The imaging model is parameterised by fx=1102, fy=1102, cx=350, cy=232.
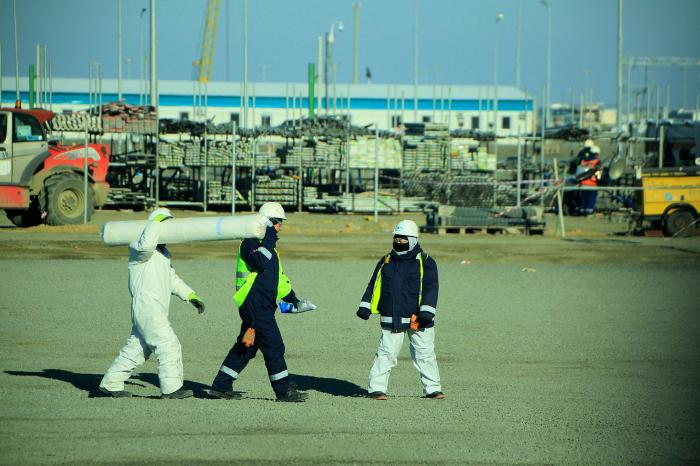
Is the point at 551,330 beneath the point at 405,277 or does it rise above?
beneath

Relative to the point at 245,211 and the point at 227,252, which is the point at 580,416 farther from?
the point at 245,211

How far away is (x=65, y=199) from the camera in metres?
28.4

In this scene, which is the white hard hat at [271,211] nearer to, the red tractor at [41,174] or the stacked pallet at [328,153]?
the red tractor at [41,174]

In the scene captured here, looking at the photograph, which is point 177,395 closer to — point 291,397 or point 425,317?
point 291,397

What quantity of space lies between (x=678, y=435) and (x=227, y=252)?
16766mm

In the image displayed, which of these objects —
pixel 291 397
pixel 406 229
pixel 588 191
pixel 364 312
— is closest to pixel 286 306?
pixel 364 312

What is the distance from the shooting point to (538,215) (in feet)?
97.5

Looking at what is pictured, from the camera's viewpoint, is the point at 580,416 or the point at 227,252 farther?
the point at 227,252

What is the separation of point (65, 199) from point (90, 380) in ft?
62.0

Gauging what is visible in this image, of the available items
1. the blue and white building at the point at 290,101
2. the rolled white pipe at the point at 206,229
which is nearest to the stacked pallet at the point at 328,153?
the rolled white pipe at the point at 206,229

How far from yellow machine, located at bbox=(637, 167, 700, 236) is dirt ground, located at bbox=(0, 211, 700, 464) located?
23.2 feet

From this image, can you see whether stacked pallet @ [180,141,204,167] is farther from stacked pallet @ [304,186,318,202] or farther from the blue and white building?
the blue and white building

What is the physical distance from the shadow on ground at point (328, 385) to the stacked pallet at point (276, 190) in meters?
26.5

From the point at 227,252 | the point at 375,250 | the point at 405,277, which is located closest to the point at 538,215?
the point at 375,250
